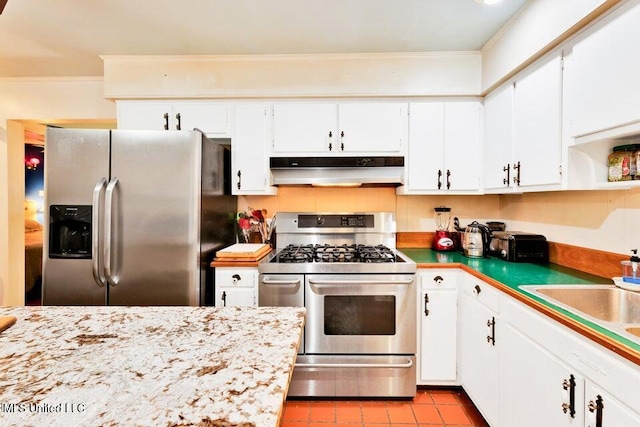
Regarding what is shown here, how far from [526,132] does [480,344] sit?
4.15 feet

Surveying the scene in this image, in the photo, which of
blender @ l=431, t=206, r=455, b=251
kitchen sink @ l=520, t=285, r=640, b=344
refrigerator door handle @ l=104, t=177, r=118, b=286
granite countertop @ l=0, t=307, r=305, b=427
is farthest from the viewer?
blender @ l=431, t=206, r=455, b=251

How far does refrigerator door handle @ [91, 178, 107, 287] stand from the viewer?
75.5 inches

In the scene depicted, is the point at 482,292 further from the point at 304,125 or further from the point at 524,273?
the point at 304,125

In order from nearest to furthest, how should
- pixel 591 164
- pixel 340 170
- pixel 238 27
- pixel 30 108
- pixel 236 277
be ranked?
pixel 591 164 < pixel 238 27 < pixel 236 277 < pixel 340 170 < pixel 30 108

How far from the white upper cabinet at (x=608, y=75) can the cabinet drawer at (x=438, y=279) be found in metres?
1.05

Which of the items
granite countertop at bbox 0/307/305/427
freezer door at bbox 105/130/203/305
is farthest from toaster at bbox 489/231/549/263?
freezer door at bbox 105/130/203/305

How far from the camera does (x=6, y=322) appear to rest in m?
0.96

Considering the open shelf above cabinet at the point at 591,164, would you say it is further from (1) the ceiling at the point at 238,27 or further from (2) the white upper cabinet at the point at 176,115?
(2) the white upper cabinet at the point at 176,115

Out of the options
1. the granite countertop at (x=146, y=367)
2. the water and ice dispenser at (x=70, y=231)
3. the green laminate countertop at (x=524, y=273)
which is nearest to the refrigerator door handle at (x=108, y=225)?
the water and ice dispenser at (x=70, y=231)

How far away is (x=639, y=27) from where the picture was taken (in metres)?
1.20

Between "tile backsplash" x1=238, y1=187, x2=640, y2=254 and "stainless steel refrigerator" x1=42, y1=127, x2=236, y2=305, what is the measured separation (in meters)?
0.86

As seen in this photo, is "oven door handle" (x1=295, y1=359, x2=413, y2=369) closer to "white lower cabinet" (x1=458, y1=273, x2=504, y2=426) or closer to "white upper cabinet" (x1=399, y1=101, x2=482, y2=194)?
"white lower cabinet" (x1=458, y1=273, x2=504, y2=426)

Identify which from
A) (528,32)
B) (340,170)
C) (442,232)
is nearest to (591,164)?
(528,32)

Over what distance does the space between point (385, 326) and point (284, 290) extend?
0.70 meters
